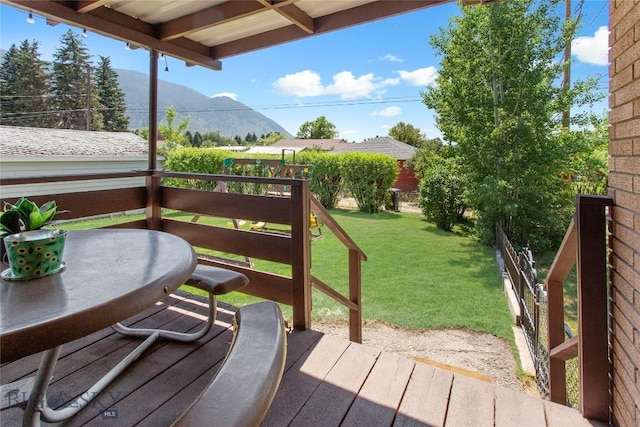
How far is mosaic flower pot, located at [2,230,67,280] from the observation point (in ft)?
3.23

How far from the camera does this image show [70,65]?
19.8 meters

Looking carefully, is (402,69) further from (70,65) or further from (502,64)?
(502,64)

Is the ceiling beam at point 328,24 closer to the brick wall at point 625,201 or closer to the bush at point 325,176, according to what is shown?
the brick wall at point 625,201

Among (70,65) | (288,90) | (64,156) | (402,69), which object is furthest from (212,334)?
(288,90)

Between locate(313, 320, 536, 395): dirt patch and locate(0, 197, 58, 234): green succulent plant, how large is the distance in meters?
Answer: 2.66

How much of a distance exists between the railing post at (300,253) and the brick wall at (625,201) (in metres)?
1.42

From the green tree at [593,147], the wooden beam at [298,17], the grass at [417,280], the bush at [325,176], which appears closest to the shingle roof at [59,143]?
the grass at [417,280]

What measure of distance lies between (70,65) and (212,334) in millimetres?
23685

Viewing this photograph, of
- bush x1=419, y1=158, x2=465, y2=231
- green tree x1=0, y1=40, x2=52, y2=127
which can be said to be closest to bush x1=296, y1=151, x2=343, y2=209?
bush x1=419, y1=158, x2=465, y2=231

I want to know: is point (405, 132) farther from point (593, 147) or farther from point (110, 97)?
point (593, 147)

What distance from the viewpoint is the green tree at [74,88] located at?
18906mm

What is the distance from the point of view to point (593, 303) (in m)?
1.41

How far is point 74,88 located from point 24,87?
462 centimetres

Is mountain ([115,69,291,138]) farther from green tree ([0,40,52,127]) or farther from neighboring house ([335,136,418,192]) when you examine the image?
neighboring house ([335,136,418,192])
